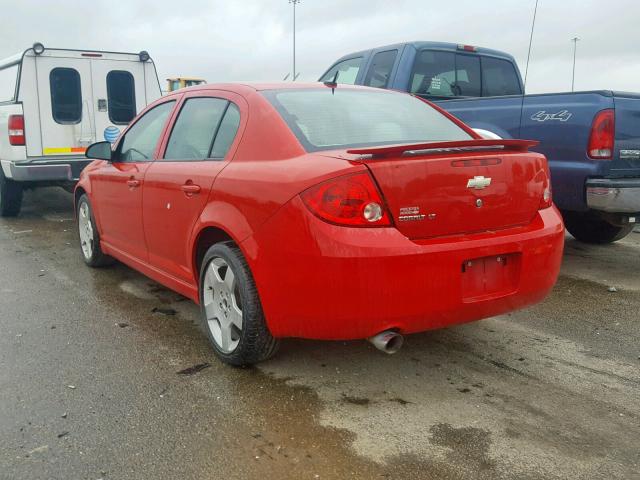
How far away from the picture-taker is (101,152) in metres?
4.83

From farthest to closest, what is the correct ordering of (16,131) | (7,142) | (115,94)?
(115,94) → (7,142) → (16,131)

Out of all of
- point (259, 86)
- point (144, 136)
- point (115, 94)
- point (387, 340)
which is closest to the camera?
point (387, 340)

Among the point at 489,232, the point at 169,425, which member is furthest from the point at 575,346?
the point at 169,425

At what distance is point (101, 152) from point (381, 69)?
11.4 ft

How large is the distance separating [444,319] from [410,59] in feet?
14.7

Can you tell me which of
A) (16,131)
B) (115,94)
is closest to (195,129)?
(16,131)

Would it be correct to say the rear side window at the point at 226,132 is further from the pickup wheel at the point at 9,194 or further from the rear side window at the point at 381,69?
the pickup wheel at the point at 9,194

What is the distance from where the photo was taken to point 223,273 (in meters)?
3.42

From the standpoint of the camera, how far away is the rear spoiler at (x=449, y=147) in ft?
9.24

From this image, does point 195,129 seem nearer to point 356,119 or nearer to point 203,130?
point 203,130

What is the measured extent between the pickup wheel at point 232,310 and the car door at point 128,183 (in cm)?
102

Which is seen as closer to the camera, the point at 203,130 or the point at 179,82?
the point at 203,130

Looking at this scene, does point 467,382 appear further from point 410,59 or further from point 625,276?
point 410,59

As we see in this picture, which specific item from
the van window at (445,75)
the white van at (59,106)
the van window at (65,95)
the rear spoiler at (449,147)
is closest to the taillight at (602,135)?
the rear spoiler at (449,147)
